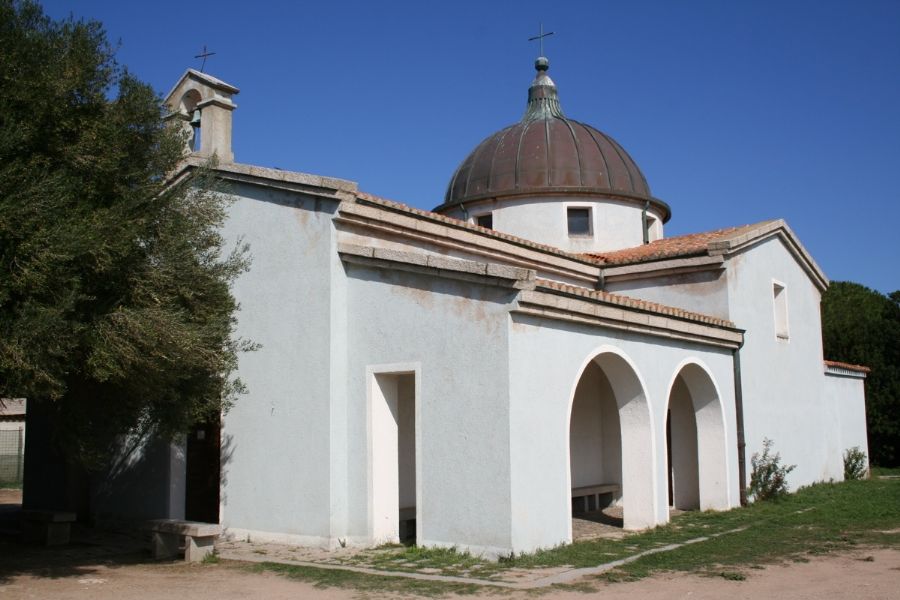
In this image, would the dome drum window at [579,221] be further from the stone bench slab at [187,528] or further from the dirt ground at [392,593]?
the stone bench slab at [187,528]

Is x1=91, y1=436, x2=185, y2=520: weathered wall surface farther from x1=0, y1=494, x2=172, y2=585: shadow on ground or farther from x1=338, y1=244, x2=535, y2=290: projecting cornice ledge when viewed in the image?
x1=338, y1=244, x2=535, y2=290: projecting cornice ledge

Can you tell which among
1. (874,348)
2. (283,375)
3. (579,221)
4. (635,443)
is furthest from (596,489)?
(874,348)

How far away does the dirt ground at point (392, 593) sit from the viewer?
8352mm

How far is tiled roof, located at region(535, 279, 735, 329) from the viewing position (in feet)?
36.1

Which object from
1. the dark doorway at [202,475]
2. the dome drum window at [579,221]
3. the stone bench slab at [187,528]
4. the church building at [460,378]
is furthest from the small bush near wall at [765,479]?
the stone bench slab at [187,528]

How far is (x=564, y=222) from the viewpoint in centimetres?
1967

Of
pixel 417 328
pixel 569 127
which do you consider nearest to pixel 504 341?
pixel 417 328

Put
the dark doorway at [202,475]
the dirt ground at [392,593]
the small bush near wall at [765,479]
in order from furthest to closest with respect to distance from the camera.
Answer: the small bush near wall at [765,479]
the dark doorway at [202,475]
the dirt ground at [392,593]

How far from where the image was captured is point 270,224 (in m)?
12.7

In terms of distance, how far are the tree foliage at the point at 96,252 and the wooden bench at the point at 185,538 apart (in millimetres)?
1319

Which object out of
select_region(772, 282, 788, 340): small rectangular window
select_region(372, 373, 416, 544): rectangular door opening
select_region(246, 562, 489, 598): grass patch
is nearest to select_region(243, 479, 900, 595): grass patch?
select_region(246, 562, 489, 598): grass patch

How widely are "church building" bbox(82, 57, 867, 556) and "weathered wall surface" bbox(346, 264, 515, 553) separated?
1.0 inches

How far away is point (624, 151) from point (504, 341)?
1237cm

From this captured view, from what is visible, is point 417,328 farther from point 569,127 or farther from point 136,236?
point 569,127
